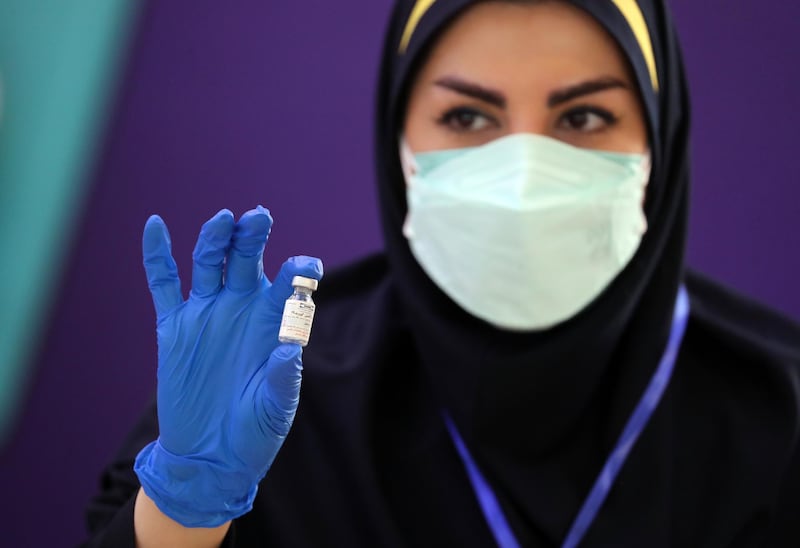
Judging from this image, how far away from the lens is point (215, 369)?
85cm

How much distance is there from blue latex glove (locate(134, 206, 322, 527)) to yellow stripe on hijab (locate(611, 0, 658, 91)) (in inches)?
24.2

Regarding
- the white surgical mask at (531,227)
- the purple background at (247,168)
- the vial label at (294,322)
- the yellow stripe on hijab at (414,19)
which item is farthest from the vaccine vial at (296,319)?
the purple background at (247,168)

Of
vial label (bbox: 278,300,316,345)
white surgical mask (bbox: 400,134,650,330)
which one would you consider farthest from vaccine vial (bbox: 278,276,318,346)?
white surgical mask (bbox: 400,134,650,330)

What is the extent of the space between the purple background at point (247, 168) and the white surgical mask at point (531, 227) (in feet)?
2.00

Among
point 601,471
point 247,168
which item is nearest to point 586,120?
point 601,471

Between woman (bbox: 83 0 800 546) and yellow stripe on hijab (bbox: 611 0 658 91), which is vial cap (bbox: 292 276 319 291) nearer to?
woman (bbox: 83 0 800 546)

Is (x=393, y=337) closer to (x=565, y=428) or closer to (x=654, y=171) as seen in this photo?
(x=565, y=428)

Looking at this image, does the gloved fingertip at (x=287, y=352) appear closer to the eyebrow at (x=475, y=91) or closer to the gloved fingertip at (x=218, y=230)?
the gloved fingertip at (x=218, y=230)

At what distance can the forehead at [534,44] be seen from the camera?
44.4 inches

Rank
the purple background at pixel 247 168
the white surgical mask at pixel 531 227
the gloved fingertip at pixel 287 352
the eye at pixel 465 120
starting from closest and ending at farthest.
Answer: the gloved fingertip at pixel 287 352, the white surgical mask at pixel 531 227, the eye at pixel 465 120, the purple background at pixel 247 168

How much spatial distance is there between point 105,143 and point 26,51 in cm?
22

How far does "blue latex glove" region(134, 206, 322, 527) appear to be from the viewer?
833 mm

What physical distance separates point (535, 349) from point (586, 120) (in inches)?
12.9

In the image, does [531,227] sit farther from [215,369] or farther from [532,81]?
[215,369]
